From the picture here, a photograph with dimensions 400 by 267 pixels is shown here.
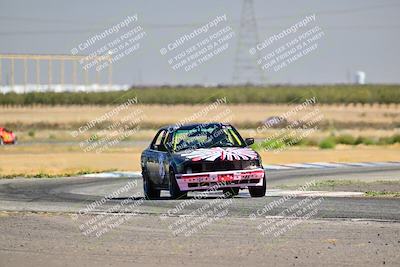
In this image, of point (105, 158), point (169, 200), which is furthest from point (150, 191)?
point (105, 158)

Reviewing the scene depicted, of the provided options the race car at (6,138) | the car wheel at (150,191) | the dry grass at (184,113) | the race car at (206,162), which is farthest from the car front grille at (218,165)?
the dry grass at (184,113)

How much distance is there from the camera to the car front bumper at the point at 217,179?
18953 mm

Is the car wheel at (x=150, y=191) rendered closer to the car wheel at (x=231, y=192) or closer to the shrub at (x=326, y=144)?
the car wheel at (x=231, y=192)

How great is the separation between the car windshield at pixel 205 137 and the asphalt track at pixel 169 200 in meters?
1.00

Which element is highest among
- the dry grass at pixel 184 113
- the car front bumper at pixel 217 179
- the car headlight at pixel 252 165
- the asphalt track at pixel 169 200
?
the car headlight at pixel 252 165

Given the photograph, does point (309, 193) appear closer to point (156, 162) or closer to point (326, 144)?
point (156, 162)

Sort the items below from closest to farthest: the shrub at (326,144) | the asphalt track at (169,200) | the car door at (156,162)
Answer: the asphalt track at (169,200) → the car door at (156,162) → the shrub at (326,144)

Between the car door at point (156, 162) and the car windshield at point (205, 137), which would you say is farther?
the car door at point (156, 162)

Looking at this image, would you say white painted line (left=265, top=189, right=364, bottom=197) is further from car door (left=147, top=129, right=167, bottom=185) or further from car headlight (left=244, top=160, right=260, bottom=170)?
car door (left=147, top=129, right=167, bottom=185)

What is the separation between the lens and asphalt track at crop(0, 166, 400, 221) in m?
16.7

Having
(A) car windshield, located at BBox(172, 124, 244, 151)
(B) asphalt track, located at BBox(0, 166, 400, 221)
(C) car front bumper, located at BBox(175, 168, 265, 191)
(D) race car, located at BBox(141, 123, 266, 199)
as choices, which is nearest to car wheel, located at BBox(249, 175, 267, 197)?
(D) race car, located at BBox(141, 123, 266, 199)

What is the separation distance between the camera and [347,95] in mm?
107250

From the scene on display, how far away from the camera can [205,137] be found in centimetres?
2000

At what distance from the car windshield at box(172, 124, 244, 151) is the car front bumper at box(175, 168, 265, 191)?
894 mm
